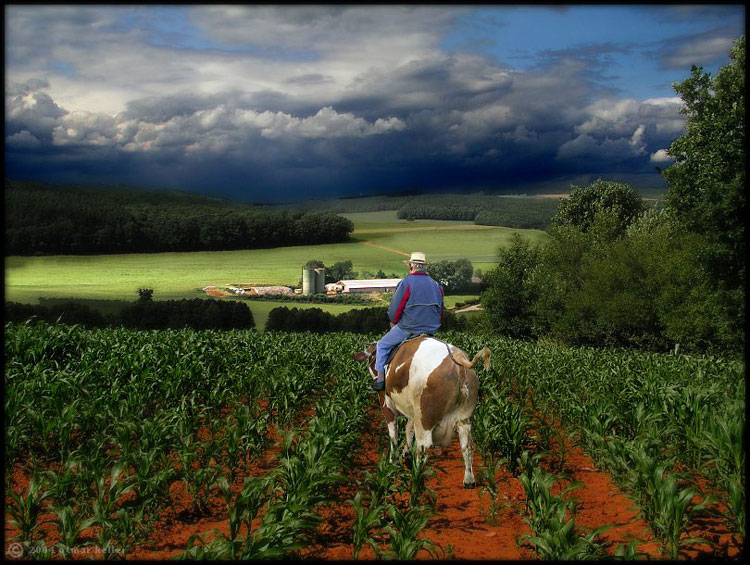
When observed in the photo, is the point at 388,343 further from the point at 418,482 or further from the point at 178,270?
the point at 178,270

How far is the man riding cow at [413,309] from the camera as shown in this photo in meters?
8.91

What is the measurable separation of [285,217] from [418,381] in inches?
2291

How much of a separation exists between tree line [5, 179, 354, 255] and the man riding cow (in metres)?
54.9

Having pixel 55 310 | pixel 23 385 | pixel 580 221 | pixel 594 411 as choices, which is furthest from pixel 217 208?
pixel 594 411

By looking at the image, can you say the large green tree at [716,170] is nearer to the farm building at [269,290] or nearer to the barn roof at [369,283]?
the barn roof at [369,283]

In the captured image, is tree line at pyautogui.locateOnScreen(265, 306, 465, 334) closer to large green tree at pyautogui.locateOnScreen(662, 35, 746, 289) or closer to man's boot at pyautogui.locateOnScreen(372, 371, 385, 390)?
large green tree at pyautogui.locateOnScreen(662, 35, 746, 289)

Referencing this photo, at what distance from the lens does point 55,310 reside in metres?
54.9

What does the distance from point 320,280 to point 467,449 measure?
5577cm

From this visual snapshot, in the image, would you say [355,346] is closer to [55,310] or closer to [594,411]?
[594,411]

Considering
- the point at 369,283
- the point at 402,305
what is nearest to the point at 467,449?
the point at 402,305

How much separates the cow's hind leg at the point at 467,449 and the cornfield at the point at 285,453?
0.47m

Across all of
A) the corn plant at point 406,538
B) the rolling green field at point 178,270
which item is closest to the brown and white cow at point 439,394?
the corn plant at point 406,538

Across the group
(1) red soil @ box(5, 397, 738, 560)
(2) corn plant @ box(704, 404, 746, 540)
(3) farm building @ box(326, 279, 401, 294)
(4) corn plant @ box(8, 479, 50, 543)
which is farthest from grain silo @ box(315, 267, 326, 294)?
(4) corn plant @ box(8, 479, 50, 543)

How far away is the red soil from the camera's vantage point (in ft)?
19.3
